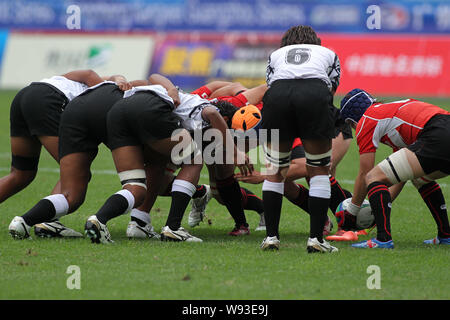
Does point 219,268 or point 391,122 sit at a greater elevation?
point 391,122

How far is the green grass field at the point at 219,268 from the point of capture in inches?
194

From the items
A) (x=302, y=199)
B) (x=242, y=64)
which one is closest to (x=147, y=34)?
(x=242, y=64)

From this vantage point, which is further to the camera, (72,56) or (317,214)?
(72,56)

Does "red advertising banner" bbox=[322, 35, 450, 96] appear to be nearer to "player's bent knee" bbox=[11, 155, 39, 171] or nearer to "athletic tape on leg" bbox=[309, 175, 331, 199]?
"player's bent knee" bbox=[11, 155, 39, 171]

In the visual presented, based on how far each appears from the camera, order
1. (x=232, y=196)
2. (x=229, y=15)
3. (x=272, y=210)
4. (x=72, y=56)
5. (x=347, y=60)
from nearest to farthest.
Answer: (x=272, y=210) < (x=232, y=196) < (x=347, y=60) < (x=72, y=56) < (x=229, y=15)

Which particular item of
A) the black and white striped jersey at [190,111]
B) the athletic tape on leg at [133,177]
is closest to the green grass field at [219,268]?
the athletic tape on leg at [133,177]

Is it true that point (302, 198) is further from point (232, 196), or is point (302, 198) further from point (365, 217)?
point (365, 217)

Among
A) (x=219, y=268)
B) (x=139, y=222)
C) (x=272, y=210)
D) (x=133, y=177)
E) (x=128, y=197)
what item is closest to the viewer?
(x=219, y=268)

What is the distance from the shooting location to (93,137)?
702 centimetres

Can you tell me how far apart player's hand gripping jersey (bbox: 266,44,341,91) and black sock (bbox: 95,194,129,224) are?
64.5 inches

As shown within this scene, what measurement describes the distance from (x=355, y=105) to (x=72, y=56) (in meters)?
20.1

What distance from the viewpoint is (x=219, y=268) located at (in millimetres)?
5684

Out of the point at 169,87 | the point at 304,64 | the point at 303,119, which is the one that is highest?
the point at 304,64

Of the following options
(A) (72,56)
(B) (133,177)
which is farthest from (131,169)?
(A) (72,56)
